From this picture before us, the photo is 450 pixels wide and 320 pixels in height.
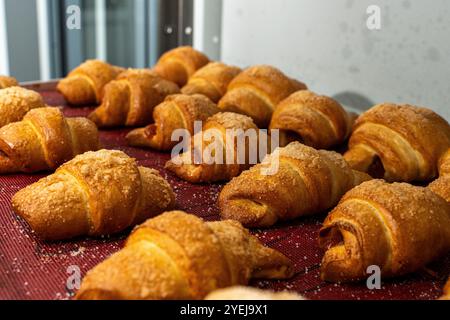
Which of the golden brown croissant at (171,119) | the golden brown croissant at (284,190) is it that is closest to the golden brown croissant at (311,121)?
the golden brown croissant at (171,119)

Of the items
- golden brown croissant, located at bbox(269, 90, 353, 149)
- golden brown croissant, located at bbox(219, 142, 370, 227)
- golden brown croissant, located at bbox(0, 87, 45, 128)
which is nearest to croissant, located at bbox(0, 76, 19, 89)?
golden brown croissant, located at bbox(0, 87, 45, 128)

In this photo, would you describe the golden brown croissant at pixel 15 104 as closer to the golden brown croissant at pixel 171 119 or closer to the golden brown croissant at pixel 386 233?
the golden brown croissant at pixel 171 119

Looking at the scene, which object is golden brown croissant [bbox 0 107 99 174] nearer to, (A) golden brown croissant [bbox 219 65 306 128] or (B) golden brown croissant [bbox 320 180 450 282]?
(A) golden brown croissant [bbox 219 65 306 128]

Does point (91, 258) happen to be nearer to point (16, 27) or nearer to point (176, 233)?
point (176, 233)

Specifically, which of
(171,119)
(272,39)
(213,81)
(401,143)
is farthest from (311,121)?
(272,39)

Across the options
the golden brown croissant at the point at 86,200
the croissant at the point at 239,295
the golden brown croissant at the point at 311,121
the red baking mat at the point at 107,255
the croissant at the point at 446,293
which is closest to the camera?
the croissant at the point at 239,295

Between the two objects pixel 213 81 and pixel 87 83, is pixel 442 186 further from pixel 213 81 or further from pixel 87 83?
Result: pixel 87 83
